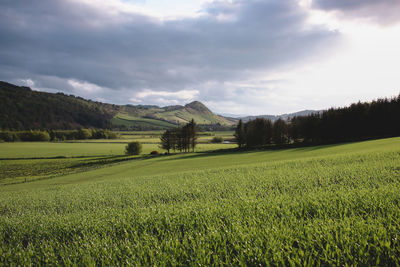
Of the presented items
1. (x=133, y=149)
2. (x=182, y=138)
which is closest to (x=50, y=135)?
(x=133, y=149)

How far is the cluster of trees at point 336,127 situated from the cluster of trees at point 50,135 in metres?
132

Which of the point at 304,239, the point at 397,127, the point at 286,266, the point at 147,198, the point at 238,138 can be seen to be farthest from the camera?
the point at 238,138

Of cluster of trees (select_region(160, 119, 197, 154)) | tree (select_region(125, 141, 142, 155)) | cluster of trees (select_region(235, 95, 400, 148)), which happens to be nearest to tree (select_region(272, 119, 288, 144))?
cluster of trees (select_region(235, 95, 400, 148))

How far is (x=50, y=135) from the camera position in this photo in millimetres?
145500

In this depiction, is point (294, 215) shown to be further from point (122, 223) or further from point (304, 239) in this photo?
point (122, 223)

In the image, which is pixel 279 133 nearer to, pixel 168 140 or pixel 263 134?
pixel 263 134

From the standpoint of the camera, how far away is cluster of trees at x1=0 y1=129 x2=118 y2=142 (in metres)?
133

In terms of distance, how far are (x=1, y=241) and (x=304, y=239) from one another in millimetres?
5129

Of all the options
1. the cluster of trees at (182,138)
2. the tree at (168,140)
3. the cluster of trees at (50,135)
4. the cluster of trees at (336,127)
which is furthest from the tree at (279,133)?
the cluster of trees at (50,135)

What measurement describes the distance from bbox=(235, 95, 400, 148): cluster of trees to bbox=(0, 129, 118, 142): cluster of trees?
132 meters

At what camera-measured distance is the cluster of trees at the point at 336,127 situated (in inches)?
2201

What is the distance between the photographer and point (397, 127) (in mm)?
53938

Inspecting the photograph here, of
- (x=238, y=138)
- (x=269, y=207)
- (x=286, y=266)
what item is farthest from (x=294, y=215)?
(x=238, y=138)

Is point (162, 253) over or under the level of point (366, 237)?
under
